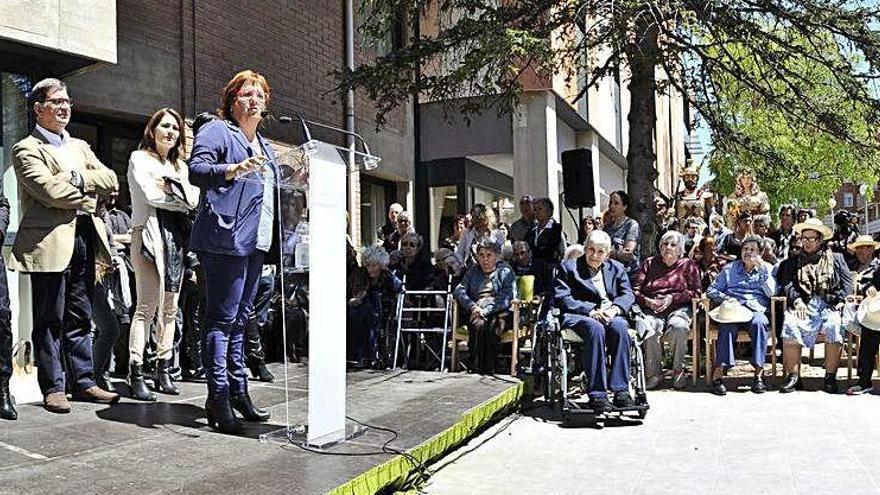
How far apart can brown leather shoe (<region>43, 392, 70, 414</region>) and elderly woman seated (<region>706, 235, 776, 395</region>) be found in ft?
19.4

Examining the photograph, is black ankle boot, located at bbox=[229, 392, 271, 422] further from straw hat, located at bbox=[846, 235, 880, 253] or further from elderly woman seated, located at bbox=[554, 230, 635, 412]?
straw hat, located at bbox=[846, 235, 880, 253]

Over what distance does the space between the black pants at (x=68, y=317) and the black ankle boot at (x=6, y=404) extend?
0.24 m

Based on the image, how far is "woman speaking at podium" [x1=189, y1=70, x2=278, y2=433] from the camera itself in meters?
4.69

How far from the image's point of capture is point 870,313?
8422 mm

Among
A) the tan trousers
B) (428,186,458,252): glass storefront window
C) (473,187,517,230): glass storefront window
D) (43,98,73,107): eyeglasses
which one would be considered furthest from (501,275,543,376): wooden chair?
(473,187,517,230): glass storefront window

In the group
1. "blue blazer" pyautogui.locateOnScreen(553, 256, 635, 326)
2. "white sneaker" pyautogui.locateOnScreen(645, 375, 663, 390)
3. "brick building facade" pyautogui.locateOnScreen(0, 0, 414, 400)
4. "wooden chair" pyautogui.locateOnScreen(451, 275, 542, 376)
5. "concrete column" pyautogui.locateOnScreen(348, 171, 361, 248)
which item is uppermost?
"brick building facade" pyautogui.locateOnScreen(0, 0, 414, 400)

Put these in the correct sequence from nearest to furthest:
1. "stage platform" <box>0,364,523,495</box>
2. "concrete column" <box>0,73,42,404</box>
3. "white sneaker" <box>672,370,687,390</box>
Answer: "stage platform" <box>0,364,523,495</box> → "concrete column" <box>0,73,42,404</box> → "white sneaker" <box>672,370,687,390</box>

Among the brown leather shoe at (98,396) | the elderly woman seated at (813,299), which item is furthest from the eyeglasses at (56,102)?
the elderly woman seated at (813,299)

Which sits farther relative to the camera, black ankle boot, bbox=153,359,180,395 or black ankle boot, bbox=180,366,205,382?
black ankle boot, bbox=180,366,205,382

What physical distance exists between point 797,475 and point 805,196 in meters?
25.2

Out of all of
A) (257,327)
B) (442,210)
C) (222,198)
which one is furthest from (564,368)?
(442,210)

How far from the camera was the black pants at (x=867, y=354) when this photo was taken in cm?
853

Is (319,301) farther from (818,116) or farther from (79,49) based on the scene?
(818,116)

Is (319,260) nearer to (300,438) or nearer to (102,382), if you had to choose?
(300,438)
